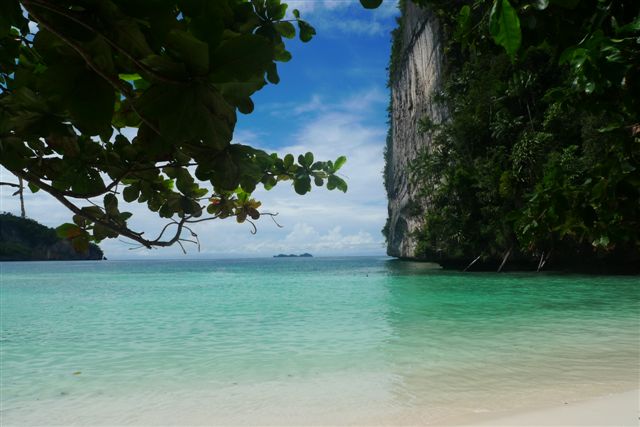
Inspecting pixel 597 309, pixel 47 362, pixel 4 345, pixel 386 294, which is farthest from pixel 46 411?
pixel 386 294

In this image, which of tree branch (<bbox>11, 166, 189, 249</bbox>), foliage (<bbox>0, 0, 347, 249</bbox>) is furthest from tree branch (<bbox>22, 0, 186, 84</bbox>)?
tree branch (<bbox>11, 166, 189, 249</bbox>)

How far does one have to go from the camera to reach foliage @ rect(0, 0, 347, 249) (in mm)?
591

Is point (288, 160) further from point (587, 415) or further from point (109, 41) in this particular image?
point (587, 415)

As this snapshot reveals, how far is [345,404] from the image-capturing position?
13.5 ft

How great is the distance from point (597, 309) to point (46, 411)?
1020 cm

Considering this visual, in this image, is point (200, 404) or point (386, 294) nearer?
point (200, 404)

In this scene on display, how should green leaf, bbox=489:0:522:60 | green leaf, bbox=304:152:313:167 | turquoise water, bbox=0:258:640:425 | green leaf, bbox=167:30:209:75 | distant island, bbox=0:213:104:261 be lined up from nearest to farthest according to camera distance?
green leaf, bbox=167:30:209:75
green leaf, bbox=489:0:522:60
green leaf, bbox=304:152:313:167
distant island, bbox=0:213:104:261
turquoise water, bbox=0:258:640:425

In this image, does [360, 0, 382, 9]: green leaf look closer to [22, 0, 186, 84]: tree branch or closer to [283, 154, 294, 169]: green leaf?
[22, 0, 186, 84]: tree branch

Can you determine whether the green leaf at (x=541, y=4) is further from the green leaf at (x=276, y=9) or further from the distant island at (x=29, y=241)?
the distant island at (x=29, y=241)

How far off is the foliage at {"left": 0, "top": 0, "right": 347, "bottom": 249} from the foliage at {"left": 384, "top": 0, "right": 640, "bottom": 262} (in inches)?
22.4

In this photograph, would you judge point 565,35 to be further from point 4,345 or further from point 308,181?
point 4,345

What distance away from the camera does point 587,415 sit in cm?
310

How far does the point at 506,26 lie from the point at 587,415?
321 cm

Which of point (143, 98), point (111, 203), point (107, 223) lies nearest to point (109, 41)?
point (143, 98)
